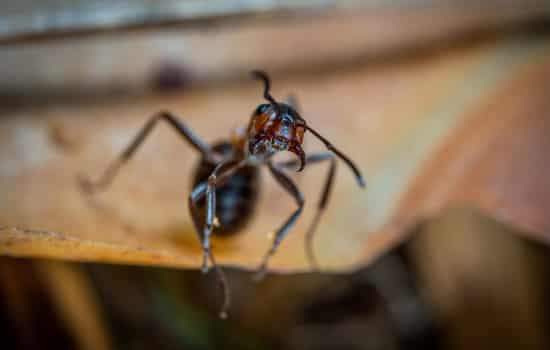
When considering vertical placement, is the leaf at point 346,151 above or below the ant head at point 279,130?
below

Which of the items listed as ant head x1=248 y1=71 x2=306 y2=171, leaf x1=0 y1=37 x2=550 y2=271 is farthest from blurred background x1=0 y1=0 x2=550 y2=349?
ant head x1=248 y1=71 x2=306 y2=171

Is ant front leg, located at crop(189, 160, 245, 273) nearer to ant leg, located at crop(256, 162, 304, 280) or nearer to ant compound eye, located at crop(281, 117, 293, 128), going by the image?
ant leg, located at crop(256, 162, 304, 280)

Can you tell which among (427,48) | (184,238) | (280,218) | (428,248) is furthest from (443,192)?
(184,238)

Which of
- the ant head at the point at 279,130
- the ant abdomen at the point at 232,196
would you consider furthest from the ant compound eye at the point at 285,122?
the ant abdomen at the point at 232,196

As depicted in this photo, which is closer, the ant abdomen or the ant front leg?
the ant front leg

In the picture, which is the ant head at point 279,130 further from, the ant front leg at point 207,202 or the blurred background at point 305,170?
the blurred background at point 305,170

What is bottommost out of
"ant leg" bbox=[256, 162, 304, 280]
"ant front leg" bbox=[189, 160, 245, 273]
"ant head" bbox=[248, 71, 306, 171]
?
"ant leg" bbox=[256, 162, 304, 280]

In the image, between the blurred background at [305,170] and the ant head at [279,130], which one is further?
the blurred background at [305,170]
